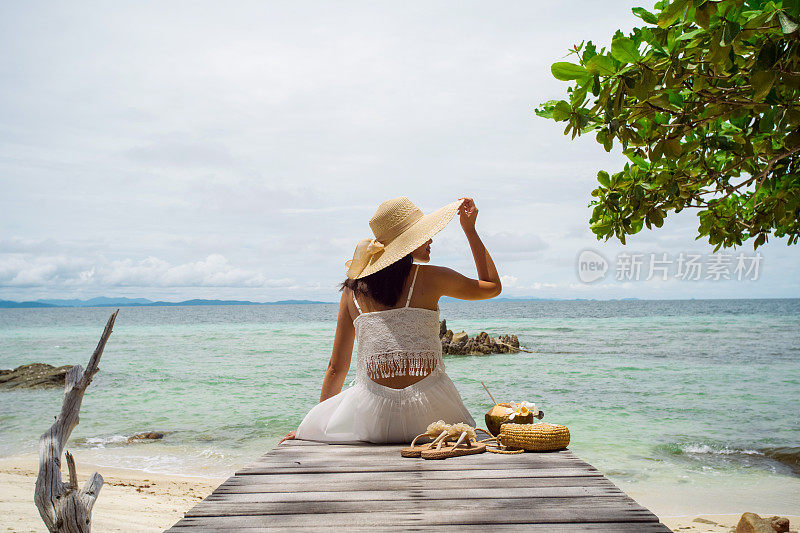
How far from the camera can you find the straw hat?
11.2 ft

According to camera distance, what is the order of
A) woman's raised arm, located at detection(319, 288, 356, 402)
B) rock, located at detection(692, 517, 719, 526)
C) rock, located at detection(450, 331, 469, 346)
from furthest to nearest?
rock, located at detection(450, 331, 469, 346) → rock, located at detection(692, 517, 719, 526) → woman's raised arm, located at detection(319, 288, 356, 402)

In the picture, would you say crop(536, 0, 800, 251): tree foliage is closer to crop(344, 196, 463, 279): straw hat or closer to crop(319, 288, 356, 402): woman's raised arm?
crop(344, 196, 463, 279): straw hat

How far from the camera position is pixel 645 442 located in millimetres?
10281

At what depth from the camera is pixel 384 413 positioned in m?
3.36

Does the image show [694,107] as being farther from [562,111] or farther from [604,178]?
[604,178]

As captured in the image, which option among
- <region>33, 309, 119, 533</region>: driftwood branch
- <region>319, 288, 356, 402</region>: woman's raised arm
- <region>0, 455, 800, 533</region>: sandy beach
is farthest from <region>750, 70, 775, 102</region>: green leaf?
<region>0, 455, 800, 533</region>: sandy beach

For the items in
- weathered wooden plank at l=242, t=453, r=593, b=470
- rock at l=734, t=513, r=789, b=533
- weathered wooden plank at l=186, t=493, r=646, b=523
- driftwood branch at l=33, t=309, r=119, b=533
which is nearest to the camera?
weathered wooden plank at l=186, t=493, r=646, b=523

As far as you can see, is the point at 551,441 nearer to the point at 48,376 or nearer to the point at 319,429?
the point at 319,429

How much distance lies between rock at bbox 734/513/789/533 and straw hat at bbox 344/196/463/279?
4.28m

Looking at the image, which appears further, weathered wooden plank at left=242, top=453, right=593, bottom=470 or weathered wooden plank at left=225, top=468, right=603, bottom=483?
weathered wooden plank at left=242, top=453, right=593, bottom=470

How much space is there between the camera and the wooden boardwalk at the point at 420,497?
2.02m

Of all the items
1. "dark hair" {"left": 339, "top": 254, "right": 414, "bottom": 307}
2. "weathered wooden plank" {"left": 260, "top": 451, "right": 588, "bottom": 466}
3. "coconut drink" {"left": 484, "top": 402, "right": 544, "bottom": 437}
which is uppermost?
"dark hair" {"left": 339, "top": 254, "right": 414, "bottom": 307}

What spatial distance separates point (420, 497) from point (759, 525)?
4.59 metres

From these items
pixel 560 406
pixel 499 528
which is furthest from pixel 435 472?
pixel 560 406
